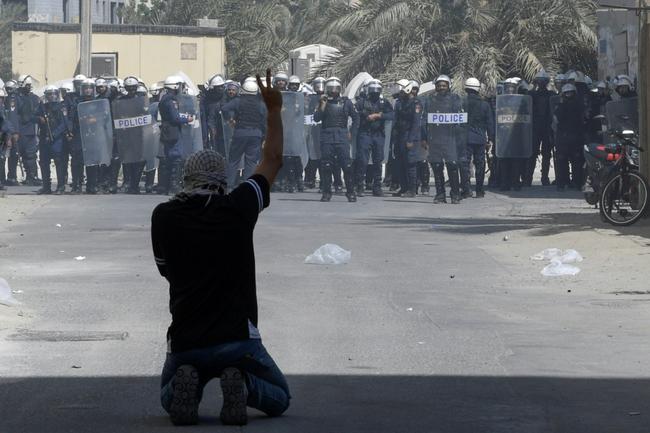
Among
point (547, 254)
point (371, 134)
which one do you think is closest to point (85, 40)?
point (371, 134)

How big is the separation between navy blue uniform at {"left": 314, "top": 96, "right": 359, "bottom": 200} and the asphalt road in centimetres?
542

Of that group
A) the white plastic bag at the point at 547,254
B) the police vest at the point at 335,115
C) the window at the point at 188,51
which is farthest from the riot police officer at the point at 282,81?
the window at the point at 188,51

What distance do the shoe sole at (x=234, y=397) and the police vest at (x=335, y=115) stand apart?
1793 centimetres

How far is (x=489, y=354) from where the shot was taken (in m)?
9.17

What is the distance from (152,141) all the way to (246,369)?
20206mm

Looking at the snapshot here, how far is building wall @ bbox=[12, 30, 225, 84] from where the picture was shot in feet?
142

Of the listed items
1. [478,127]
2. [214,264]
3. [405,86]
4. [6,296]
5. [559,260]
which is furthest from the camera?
[478,127]

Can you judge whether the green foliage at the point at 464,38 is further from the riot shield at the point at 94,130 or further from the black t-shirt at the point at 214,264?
the black t-shirt at the point at 214,264

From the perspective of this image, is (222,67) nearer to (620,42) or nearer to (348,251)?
(620,42)

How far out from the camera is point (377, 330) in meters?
10.2

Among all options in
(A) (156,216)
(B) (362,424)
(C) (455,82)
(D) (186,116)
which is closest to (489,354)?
(B) (362,424)

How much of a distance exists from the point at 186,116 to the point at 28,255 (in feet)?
37.5

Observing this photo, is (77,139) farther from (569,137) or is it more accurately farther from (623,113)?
(623,113)

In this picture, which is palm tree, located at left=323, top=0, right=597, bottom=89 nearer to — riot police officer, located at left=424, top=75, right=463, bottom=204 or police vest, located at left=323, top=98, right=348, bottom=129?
riot police officer, located at left=424, top=75, right=463, bottom=204
